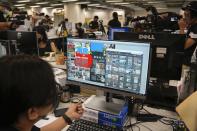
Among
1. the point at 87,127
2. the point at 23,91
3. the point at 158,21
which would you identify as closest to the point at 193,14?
the point at 158,21

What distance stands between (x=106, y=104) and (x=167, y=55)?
0.60 metres

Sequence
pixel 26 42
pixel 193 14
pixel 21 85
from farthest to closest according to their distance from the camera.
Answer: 1. pixel 193 14
2. pixel 26 42
3. pixel 21 85

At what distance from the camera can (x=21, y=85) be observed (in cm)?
67

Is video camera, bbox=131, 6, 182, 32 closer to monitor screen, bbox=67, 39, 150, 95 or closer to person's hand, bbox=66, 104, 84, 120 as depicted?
monitor screen, bbox=67, 39, 150, 95

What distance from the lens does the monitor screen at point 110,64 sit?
3.81 feet

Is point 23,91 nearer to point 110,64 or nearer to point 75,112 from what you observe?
point 75,112

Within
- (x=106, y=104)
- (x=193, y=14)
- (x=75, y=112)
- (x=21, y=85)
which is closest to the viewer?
(x=21, y=85)

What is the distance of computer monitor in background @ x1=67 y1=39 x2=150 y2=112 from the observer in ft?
3.81

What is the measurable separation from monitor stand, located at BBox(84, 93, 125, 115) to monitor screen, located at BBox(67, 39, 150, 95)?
12 cm

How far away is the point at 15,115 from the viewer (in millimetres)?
715

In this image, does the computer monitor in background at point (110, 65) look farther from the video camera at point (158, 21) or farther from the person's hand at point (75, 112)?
the video camera at point (158, 21)

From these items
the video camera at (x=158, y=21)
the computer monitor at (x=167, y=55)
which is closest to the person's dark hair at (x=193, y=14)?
the video camera at (x=158, y=21)

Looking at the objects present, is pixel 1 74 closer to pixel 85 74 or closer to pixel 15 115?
pixel 15 115

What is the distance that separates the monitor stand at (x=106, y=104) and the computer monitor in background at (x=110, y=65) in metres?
0.11
